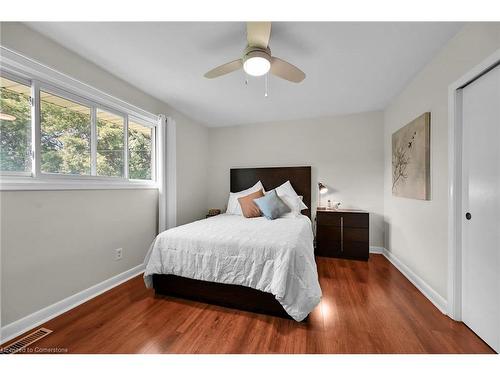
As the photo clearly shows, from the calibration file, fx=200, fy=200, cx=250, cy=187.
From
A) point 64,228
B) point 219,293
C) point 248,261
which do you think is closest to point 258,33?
point 248,261

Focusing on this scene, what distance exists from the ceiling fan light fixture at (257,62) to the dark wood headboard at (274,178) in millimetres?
2344

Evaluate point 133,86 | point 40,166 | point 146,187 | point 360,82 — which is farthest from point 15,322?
point 360,82

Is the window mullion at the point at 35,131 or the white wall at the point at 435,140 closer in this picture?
the white wall at the point at 435,140

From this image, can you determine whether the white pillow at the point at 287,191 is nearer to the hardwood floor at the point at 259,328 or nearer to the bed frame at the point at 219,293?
the hardwood floor at the point at 259,328

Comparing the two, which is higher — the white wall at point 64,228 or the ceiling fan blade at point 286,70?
the ceiling fan blade at point 286,70

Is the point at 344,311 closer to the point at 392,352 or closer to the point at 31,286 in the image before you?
the point at 392,352

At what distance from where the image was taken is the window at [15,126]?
4.99 feet

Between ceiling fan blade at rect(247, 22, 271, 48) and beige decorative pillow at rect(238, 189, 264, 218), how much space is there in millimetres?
Result: 2285

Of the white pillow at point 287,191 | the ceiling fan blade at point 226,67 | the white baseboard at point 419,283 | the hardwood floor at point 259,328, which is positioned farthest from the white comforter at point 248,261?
the ceiling fan blade at point 226,67

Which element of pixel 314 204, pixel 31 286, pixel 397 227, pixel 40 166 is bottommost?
pixel 31 286

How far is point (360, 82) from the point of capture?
2.43 metres

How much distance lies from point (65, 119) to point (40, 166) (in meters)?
0.53

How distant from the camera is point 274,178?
381cm

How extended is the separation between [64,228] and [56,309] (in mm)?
696
